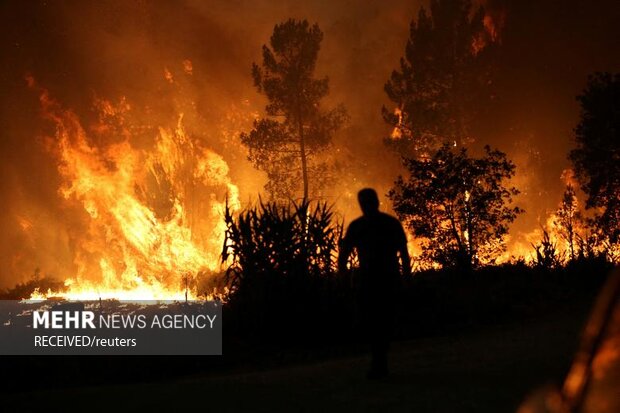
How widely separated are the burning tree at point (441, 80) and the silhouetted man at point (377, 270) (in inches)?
1067

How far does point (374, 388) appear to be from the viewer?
577cm

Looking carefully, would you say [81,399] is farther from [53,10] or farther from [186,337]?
[53,10]

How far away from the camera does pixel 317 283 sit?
11.4m

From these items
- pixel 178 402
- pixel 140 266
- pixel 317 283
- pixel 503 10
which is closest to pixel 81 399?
pixel 178 402

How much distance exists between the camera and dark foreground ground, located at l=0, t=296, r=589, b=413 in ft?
16.8


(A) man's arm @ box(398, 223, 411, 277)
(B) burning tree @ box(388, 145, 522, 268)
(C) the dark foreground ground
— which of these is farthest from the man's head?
(B) burning tree @ box(388, 145, 522, 268)

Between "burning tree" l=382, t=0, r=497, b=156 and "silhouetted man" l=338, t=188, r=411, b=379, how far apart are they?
27.1m

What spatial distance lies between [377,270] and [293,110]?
1096 inches

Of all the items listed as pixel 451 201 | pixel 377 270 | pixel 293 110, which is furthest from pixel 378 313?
pixel 293 110

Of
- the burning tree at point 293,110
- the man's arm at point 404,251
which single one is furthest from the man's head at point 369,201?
the burning tree at point 293,110

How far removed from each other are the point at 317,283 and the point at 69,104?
28.0 metres

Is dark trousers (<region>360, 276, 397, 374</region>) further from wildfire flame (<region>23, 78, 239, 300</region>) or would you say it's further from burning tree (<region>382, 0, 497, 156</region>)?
burning tree (<region>382, 0, 497, 156</region>)

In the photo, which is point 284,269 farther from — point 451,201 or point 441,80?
point 441,80

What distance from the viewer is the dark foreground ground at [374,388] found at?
513 centimetres
